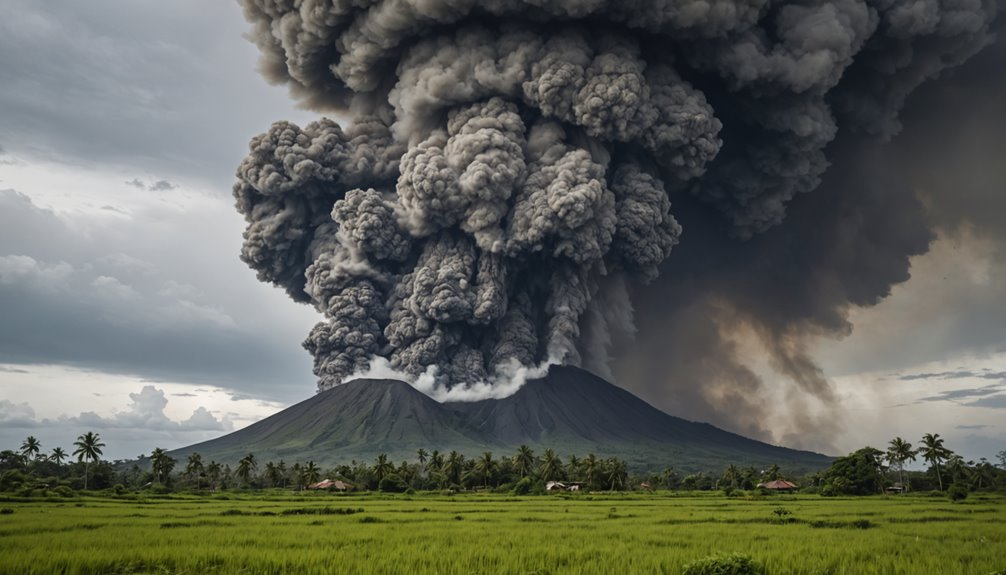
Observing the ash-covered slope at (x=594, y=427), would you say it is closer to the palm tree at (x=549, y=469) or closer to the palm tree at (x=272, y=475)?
the palm tree at (x=549, y=469)

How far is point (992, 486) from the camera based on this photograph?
66188 millimetres

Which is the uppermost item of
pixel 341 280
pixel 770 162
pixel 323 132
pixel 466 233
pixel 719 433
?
pixel 323 132

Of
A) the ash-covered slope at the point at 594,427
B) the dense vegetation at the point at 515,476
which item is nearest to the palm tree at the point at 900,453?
the dense vegetation at the point at 515,476

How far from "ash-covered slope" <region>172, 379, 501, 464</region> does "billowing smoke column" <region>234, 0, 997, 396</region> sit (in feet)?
64.4

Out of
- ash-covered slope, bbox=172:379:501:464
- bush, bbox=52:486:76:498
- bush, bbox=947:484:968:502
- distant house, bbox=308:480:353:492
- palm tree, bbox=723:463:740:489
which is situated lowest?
bush, bbox=52:486:76:498

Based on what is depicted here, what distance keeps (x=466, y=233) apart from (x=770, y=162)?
40582 mm

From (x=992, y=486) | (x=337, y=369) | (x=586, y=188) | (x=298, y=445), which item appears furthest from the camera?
(x=298, y=445)

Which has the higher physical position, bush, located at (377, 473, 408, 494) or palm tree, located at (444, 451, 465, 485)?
palm tree, located at (444, 451, 465, 485)

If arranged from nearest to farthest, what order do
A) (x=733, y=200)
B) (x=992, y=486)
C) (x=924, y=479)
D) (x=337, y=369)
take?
(x=992, y=486) < (x=924, y=479) < (x=733, y=200) < (x=337, y=369)

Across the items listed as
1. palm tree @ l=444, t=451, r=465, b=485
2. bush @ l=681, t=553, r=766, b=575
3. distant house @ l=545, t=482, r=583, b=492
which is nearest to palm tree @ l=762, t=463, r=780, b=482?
distant house @ l=545, t=482, r=583, b=492

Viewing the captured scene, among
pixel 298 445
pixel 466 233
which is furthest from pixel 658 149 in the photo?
pixel 298 445

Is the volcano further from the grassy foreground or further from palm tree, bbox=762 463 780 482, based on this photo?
the grassy foreground

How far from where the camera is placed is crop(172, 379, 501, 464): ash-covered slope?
12056 centimetres

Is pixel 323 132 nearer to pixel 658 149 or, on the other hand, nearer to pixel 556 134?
pixel 556 134
